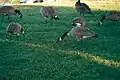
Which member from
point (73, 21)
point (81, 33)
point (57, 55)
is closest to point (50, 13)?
point (73, 21)

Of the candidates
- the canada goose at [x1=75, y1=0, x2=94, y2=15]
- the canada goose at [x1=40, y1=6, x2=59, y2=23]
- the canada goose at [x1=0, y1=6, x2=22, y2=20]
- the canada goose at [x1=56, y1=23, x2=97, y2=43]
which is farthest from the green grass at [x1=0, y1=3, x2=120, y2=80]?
the canada goose at [x1=75, y1=0, x2=94, y2=15]

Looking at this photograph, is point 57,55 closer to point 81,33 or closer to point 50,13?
point 81,33

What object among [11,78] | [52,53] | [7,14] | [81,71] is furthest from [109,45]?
[7,14]

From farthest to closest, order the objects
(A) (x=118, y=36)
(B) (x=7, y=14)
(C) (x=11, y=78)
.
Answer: (B) (x=7, y=14) → (A) (x=118, y=36) → (C) (x=11, y=78)

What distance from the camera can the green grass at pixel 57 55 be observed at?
12039 mm

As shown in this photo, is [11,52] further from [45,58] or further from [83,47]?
[83,47]

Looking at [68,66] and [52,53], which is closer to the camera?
[68,66]

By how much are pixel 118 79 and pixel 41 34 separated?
6563mm

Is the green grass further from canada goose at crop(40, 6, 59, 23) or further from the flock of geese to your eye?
canada goose at crop(40, 6, 59, 23)

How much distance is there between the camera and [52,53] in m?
14.3

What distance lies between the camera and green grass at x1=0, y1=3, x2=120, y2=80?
39.5 feet

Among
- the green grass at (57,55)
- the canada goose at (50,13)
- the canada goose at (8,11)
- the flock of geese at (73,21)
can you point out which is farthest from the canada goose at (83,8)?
the canada goose at (8,11)

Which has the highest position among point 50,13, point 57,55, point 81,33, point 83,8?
point 81,33

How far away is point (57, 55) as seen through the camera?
14.0m
